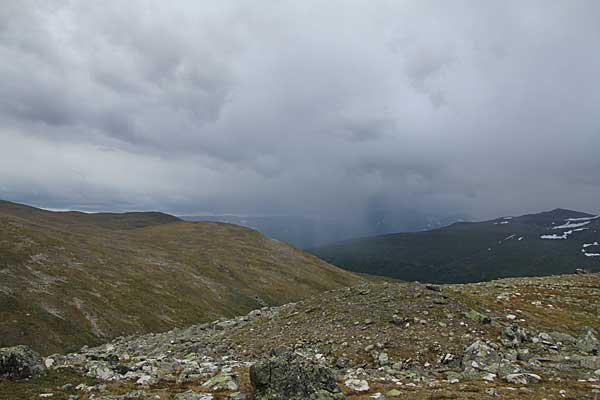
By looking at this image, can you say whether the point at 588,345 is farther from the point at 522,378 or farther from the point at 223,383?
the point at 223,383

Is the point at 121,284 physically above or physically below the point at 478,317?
below

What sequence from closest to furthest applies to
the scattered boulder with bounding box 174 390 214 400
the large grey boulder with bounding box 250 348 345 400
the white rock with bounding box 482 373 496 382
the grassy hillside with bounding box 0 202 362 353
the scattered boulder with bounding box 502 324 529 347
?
the large grey boulder with bounding box 250 348 345 400
the scattered boulder with bounding box 174 390 214 400
the white rock with bounding box 482 373 496 382
the scattered boulder with bounding box 502 324 529 347
the grassy hillside with bounding box 0 202 362 353

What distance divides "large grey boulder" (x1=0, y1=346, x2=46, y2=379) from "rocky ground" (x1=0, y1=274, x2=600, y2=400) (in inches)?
24.0

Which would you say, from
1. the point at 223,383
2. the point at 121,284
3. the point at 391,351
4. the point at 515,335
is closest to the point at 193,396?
the point at 223,383

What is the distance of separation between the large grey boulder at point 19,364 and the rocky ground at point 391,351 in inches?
24.0

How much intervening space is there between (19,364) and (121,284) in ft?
212

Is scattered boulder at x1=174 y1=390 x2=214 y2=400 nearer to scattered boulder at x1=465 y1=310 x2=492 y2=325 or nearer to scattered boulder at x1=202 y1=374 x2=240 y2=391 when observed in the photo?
scattered boulder at x1=202 y1=374 x2=240 y2=391

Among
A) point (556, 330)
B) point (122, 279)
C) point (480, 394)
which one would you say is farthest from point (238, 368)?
point (122, 279)

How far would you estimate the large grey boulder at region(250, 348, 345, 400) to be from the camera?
15.2 metres

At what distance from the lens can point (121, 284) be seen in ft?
250

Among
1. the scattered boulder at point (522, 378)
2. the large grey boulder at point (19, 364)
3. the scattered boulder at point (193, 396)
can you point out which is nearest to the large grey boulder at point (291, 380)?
the scattered boulder at point (193, 396)

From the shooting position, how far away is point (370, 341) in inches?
1067

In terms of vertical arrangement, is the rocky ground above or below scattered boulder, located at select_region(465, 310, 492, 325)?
below

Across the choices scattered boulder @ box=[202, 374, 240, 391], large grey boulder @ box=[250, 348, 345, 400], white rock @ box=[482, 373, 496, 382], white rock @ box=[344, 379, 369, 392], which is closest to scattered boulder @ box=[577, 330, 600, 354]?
white rock @ box=[482, 373, 496, 382]
